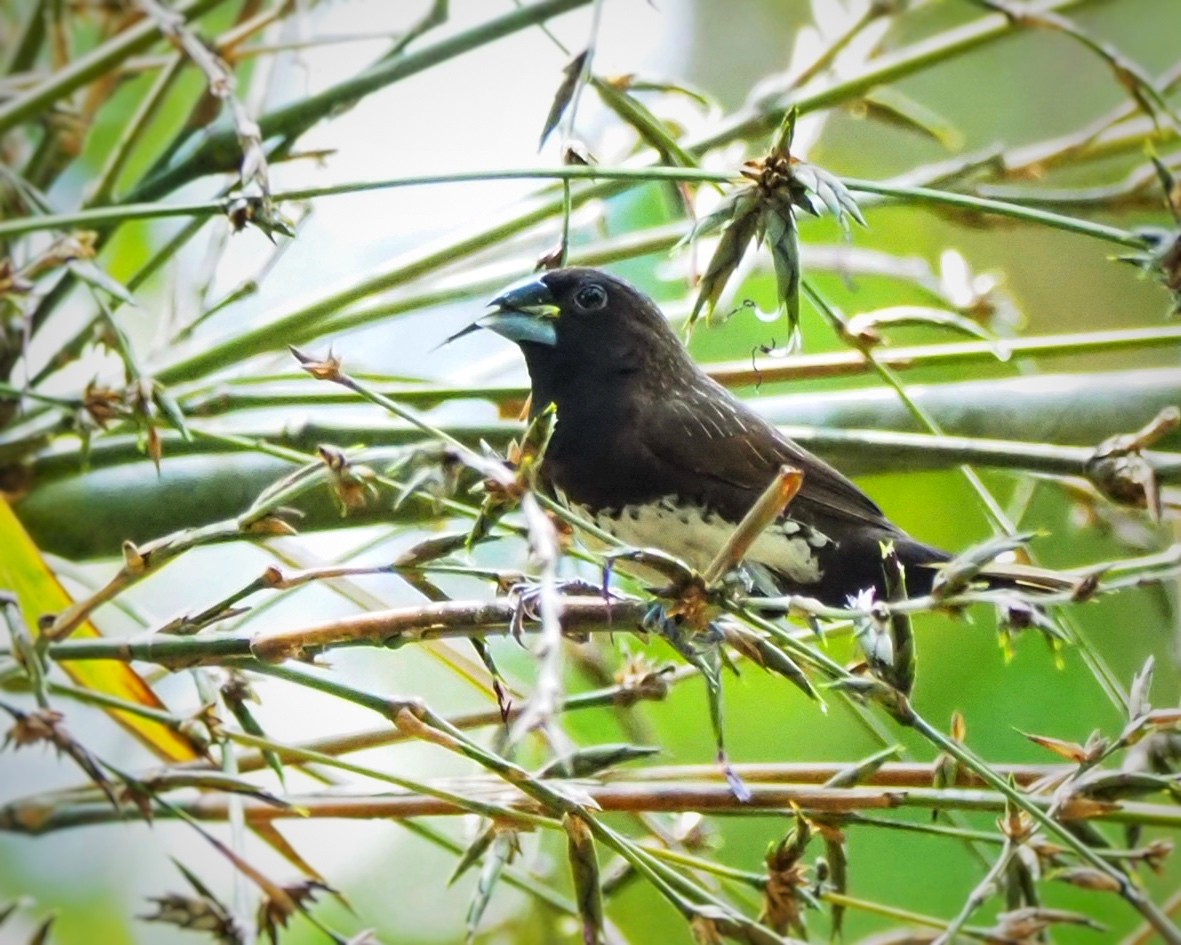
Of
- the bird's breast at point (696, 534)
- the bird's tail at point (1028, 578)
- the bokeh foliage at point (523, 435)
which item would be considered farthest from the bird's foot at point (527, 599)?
the bird's tail at point (1028, 578)

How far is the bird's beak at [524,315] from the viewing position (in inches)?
35.1

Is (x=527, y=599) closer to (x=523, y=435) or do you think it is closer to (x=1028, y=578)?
(x=523, y=435)

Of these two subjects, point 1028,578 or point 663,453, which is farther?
point 663,453

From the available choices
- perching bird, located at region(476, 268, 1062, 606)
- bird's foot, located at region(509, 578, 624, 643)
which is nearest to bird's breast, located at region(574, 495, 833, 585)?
perching bird, located at region(476, 268, 1062, 606)

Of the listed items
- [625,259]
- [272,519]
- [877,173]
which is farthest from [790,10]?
[272,519]

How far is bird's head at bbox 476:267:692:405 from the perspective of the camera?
895 millimetres

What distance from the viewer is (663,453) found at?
901 mm

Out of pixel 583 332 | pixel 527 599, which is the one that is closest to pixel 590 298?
pixel 583 332

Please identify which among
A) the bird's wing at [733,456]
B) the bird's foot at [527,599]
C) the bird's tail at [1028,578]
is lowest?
the bird's foot at [527,599]

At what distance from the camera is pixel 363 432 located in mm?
904

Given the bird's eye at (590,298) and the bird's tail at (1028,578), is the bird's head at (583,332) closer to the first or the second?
the bird's eye at (590,298)

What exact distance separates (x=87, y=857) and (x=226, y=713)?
0.59 feet

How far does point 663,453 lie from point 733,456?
0.17 ft

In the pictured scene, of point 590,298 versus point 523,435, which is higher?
point 590,298
